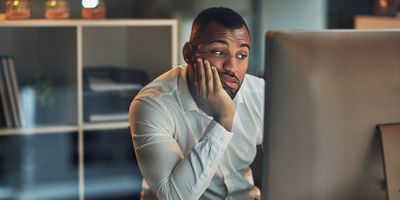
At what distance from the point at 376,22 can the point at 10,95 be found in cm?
124

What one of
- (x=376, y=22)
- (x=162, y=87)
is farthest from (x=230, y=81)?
(x=376, y=22)

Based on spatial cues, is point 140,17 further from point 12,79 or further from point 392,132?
point 392,132

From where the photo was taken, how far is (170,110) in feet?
4.14

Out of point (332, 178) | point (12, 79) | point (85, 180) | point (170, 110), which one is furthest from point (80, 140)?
point (332, 178)

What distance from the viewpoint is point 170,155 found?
4.04 ft

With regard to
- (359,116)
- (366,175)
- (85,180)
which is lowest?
(85,180)

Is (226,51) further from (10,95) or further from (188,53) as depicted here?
(10,95)

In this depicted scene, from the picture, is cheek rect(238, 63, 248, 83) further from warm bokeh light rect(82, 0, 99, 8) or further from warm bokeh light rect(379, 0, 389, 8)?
warm bokeh light rect(379, 0, 389, 8)

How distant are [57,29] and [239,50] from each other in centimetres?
99

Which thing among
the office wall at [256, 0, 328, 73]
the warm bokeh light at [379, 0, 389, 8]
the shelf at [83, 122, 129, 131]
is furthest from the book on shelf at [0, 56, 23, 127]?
the warm bokeh light at [379, 0, 389, 8]

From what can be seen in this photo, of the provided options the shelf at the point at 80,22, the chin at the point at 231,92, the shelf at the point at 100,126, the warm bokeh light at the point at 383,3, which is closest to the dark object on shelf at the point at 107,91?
the shelf at the point at 100,126

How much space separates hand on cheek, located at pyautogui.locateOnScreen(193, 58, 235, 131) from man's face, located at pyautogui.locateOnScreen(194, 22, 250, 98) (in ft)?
0.04

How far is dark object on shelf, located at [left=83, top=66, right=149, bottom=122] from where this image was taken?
1852 millimetres

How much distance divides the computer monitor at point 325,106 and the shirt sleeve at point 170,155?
126mm
